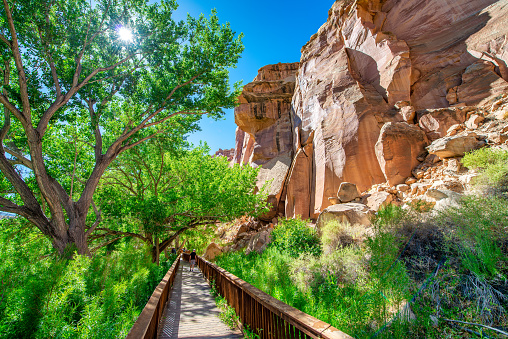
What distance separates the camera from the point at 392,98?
54.4 ft

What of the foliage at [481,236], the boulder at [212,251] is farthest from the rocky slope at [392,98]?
the foliage at [481,236]

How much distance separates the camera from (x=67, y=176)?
11.4 metres

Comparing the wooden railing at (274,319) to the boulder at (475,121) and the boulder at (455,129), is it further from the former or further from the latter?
the boulder at (475,121)

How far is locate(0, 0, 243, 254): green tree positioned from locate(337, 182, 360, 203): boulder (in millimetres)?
8098

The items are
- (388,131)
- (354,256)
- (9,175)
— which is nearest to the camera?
(354,256)

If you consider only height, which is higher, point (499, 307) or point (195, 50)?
point (195, 50)

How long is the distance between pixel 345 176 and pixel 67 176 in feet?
51.9

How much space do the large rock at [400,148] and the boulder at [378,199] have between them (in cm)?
145

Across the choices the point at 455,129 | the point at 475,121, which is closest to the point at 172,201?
the point at 455,129

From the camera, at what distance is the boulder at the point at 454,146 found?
10.9m

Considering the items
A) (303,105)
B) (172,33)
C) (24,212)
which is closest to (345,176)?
(303,105)

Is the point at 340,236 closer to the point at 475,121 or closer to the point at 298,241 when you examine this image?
the point at 298,241

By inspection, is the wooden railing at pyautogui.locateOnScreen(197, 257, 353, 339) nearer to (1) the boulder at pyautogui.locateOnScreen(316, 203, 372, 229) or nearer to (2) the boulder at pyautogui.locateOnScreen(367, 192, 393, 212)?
Answer: (1) the boulder at pyautogui.locateOnScreen(316, 203, 372, 229)

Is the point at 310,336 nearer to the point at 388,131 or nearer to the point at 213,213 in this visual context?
the point at 213,213
